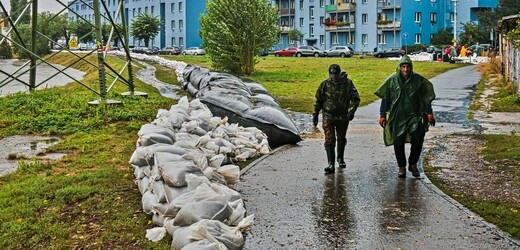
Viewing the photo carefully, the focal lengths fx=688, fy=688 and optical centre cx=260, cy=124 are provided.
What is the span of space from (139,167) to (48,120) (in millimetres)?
6658

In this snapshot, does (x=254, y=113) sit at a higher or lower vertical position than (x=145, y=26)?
lower

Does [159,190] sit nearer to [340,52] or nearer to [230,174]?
[230,174]

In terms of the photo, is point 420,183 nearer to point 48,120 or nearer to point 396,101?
point 396,101

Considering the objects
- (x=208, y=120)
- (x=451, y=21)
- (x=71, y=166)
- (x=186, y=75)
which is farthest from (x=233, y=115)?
(x=451, y=21)

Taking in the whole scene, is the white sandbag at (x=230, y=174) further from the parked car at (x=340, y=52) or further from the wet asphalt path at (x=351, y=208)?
the parked car at (x=340, y=52)

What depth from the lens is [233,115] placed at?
447 inches

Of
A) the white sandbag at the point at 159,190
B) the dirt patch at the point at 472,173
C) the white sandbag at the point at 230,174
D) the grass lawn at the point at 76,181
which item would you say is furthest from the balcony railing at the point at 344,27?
the white sandbag at the point at 159,190

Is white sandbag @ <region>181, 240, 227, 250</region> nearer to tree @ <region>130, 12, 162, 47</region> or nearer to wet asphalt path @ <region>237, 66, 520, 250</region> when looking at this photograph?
wet asphalt path @ <region>237, 66, 520, 250</region>

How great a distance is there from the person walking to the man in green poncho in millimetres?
496

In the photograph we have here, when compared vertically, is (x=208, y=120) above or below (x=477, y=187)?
above

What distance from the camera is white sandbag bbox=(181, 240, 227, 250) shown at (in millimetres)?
4977

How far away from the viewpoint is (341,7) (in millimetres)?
75688

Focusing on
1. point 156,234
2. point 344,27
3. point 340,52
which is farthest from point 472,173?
point 344,27

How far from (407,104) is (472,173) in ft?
4.98
